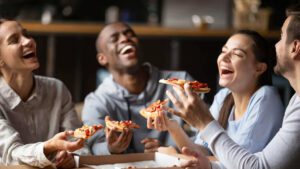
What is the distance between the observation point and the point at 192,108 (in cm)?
186

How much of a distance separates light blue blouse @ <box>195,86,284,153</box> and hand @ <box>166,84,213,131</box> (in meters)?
0.28

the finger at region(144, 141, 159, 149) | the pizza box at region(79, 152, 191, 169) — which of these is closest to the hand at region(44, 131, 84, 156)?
the pizza box at region(79, 152, 191, 169)

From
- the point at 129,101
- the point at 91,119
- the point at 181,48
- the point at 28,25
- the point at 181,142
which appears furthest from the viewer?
the point at 181,48

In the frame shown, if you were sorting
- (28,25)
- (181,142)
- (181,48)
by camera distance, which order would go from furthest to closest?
(181,48) → (28,25) → (181,142)

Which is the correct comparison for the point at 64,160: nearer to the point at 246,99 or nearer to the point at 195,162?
the point at 195,162

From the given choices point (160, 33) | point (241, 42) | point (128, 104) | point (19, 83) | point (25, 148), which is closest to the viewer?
point (25, 148)

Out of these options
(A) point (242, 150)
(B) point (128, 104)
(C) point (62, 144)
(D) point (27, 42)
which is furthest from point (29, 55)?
(A) point (242, 150)

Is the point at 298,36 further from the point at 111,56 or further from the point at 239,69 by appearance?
the point at 111,56

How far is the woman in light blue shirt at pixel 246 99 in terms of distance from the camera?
2174 mm

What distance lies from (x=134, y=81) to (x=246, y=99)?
88cm

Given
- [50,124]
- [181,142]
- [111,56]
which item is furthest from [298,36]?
[111,56]

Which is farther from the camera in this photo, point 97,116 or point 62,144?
point 97,116

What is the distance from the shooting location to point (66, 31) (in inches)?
200

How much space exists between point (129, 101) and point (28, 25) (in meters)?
2.22
